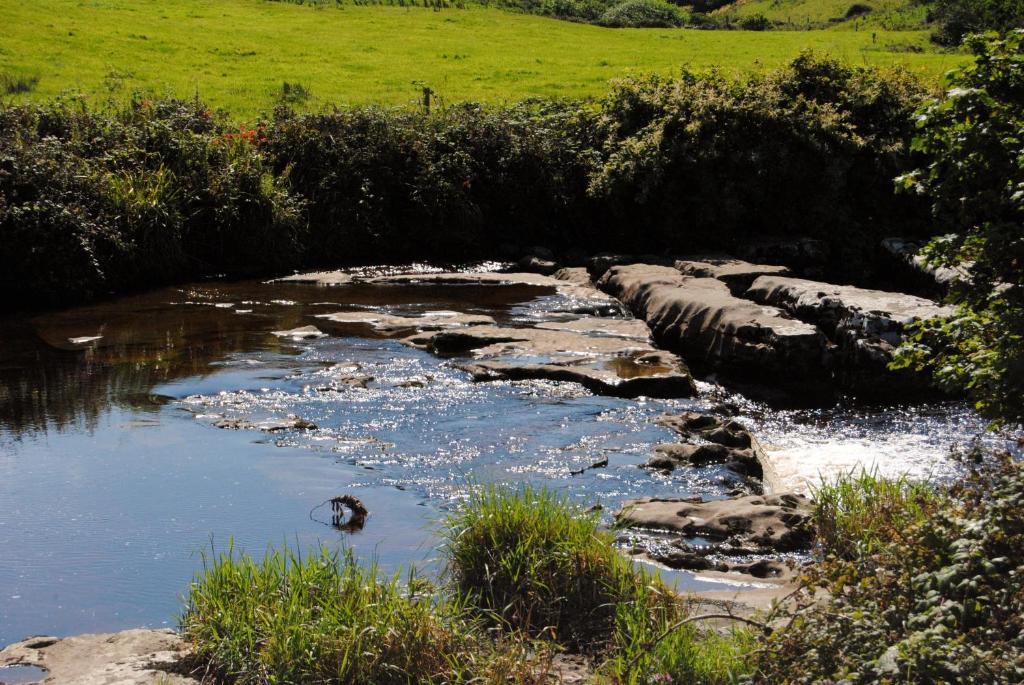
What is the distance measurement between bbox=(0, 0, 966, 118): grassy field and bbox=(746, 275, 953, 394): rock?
11508 mm

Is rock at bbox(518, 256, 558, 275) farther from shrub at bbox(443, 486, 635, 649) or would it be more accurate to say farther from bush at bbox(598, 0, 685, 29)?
bush at bbox(598, 0, 685, 29)

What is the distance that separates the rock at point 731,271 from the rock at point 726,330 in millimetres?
402

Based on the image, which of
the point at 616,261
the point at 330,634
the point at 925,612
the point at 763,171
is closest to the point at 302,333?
the point at 616,261

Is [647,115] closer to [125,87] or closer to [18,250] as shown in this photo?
[18,250]

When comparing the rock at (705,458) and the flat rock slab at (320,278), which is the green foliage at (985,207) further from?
the flat rock slab at (320,278)

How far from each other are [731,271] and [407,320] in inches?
209

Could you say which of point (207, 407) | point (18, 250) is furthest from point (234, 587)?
point (18, 250)

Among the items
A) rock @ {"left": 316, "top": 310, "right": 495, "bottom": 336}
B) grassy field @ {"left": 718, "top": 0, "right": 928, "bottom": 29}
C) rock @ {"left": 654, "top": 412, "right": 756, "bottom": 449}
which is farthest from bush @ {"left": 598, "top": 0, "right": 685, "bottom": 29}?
rock @ {"left": 654, "top": 412, "right": 756, "bottom": 449}

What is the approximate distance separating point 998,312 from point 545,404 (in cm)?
648

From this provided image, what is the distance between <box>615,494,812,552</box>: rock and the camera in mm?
8219

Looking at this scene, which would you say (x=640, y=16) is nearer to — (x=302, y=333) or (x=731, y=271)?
(x=731, y=271)

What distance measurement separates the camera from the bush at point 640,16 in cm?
5178

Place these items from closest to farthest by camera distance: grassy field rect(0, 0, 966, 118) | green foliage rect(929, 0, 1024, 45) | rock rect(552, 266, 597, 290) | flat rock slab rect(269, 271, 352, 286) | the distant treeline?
the distant treeline, rock rect(552, 266, 597, 290), flat rock slab rect(269, 271, 352, 286), grassy field rect(0, 0, 966, 118), green foliage rect(929, 0, 1024, 45)

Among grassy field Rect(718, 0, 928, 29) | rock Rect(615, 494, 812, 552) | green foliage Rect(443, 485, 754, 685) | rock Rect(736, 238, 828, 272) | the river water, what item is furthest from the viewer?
grassy field Rect(718, 0, 928, 29)
